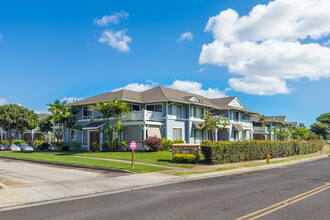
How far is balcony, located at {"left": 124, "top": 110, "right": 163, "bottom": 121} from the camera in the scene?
102 ft

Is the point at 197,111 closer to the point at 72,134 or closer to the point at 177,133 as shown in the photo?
the point at 177,133

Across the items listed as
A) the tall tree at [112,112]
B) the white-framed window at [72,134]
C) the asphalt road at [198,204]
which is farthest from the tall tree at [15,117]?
the asphalt road at [198,204]

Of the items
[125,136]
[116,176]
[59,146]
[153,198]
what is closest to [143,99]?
[125,136]

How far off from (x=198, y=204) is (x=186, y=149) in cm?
1330

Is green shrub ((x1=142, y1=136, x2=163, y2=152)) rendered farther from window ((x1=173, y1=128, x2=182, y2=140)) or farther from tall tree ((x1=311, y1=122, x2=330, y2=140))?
tall tree ((x1=311, y1=122, x2=330, y2=140))

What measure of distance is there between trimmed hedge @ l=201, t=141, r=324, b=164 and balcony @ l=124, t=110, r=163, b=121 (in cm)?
1070

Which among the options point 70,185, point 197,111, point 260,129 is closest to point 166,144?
point 197,111

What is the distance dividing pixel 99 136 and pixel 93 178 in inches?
777

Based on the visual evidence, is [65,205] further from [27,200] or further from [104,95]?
[104,95]

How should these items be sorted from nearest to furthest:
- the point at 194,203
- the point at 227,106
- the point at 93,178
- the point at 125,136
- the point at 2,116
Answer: the point at 194,203 < the point at 93,178 < the point at 125,136 < the point at 2,116 < the point at 227,106

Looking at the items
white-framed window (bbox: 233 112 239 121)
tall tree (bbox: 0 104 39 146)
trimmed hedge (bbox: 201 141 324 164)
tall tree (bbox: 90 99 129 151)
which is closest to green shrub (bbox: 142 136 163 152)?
tall tree (bbox: 90 99 129 151)

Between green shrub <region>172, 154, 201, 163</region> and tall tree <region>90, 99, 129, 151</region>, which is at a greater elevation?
tall tree <region>90, 99, 129, 151</region>

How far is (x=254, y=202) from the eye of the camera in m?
9.08

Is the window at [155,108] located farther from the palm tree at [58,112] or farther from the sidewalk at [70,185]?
the sidewalk at [70,185]
